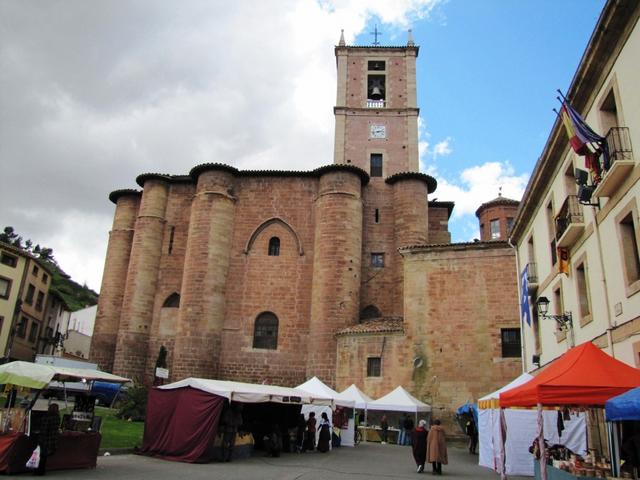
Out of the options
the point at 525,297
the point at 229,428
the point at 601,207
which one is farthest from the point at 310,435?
the point at 601,207

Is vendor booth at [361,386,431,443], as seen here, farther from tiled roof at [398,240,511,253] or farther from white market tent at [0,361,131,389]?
white market tent at [0,361,131,389]

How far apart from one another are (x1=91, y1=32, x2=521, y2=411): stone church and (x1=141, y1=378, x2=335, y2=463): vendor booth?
9.35 m

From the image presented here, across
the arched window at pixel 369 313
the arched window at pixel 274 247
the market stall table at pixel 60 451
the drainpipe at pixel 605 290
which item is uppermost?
the arched window at pixel 274 247

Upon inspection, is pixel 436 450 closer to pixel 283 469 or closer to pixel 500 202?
pixel 283 469

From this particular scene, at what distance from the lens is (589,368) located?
7730 millimetres

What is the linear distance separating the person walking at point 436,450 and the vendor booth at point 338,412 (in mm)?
4826

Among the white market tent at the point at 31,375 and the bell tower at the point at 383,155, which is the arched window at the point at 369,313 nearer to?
the bell tower at the point at 383,155

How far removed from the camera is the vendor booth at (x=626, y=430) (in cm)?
610

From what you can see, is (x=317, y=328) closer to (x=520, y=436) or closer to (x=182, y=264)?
(x=182, y=264)

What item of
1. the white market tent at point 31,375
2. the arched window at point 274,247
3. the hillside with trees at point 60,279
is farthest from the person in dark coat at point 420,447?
the hillside with trees at point 60,279

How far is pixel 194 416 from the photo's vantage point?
1175 cm

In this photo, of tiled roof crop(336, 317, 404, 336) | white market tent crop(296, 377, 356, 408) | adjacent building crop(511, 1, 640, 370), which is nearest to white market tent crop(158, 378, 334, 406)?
white market tent crop(296, 377, 356, 408)

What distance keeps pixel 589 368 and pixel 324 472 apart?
217 inches

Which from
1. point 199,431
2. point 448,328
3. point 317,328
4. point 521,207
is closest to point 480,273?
point 448,328
